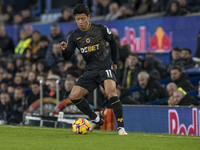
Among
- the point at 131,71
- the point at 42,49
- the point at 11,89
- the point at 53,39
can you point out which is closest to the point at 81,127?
the point at 131,71

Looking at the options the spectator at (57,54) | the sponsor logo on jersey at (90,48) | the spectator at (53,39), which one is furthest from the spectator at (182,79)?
the spectator at (53,39)

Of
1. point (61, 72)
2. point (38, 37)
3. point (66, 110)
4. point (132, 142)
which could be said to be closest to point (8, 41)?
point (38, 37)

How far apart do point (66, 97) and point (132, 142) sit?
621 centimetres

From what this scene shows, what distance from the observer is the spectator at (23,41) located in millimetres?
18703

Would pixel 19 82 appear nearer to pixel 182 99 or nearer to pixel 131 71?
pixel 131 71

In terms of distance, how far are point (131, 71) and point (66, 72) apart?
1851 millimetres

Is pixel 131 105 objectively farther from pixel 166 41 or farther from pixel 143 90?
pixel 166 41

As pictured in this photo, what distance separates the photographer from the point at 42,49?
17594 mm

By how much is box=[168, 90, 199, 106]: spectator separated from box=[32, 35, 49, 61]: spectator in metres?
6.62

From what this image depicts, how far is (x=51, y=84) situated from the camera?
560 inches

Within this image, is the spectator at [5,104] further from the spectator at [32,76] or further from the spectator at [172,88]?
the spectator at [172,88]

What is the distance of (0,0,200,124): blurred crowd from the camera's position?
42.7ft

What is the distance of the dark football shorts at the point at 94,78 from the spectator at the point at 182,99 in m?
2.94

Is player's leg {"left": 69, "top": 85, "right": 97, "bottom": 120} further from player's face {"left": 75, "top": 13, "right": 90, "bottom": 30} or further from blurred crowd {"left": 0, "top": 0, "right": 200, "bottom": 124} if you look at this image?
blurred crowd {"left": 0, "top": 0, "right": 200, "bottom": 124}
